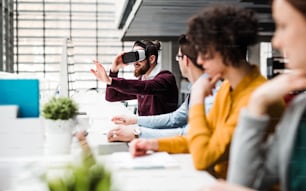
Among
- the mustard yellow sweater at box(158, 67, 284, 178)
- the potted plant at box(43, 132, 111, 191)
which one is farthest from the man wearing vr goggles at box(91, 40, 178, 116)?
the potted plant at box(43, 132, 111, 191)

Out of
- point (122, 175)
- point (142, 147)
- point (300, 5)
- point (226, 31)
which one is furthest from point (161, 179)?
point (300, 5)

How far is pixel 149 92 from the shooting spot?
1.73 m

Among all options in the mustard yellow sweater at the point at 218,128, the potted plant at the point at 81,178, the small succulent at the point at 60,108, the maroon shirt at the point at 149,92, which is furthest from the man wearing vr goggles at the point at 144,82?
the potted plant at the point at 81,178

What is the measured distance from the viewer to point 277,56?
0.89 meters

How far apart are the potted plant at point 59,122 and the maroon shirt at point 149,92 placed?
251mm

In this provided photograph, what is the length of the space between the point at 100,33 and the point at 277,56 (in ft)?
1.54

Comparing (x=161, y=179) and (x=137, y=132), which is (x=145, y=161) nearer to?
(x=161, y=179)

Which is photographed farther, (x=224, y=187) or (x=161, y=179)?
(x=161, y=179)

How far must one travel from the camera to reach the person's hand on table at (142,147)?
112cm

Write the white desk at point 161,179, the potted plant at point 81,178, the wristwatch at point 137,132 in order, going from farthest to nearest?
the wristwatch at point 137,132
the white desk at point 161,179
the potted plant at point 81,178

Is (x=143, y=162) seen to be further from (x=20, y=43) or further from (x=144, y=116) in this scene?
(x=144, y=116)

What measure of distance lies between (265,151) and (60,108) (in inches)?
21.1

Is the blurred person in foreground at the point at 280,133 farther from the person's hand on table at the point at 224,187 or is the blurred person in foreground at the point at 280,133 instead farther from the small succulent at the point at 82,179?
the small succulent at the point at 82,179

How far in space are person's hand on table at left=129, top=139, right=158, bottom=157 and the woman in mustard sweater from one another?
165 mm
